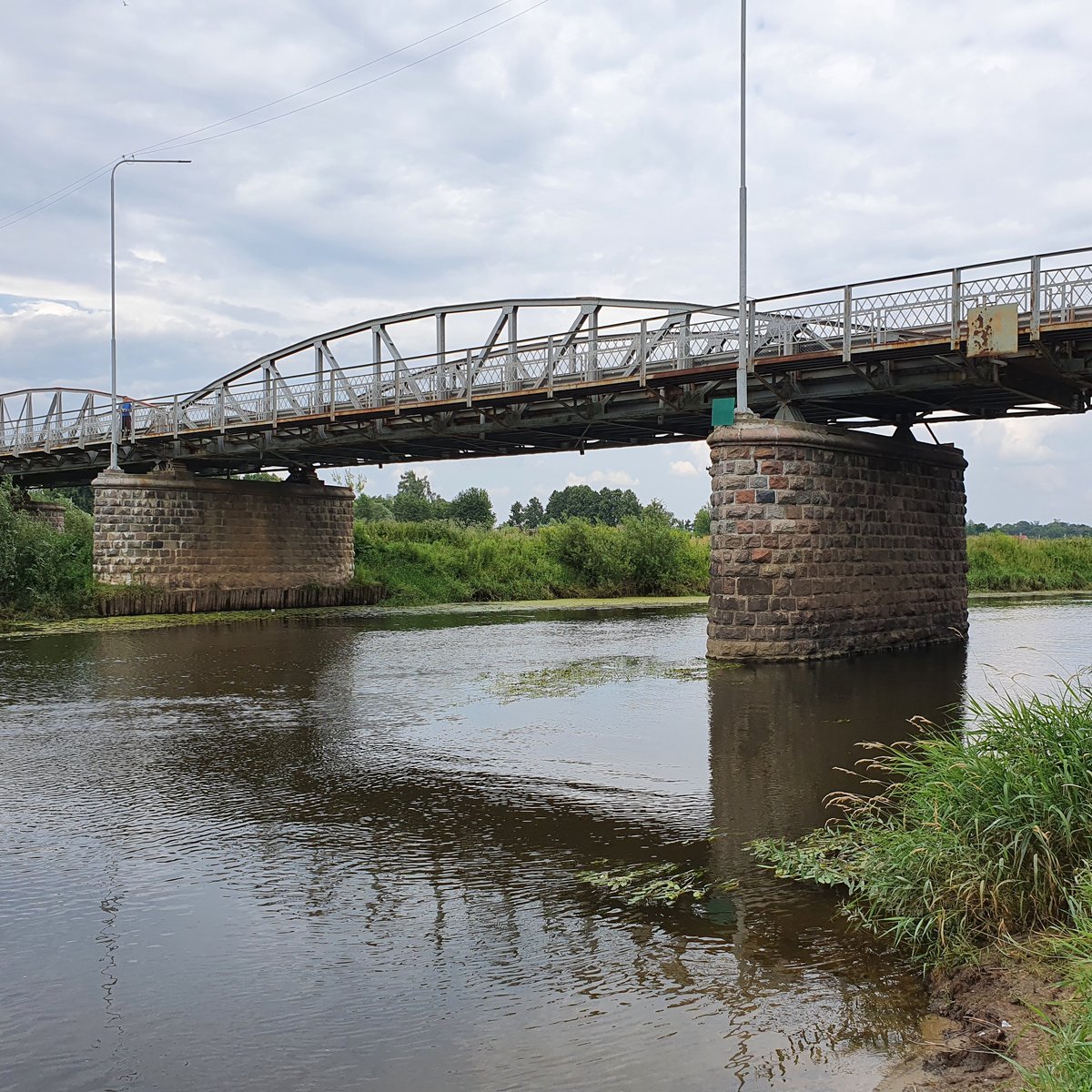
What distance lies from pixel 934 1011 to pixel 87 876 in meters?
5.48

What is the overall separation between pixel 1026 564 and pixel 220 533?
35.5m

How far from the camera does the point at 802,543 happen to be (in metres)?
20.7

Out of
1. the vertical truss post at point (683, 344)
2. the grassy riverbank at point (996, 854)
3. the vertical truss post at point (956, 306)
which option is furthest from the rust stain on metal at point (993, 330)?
the grassy riverbank at point (996, 854)

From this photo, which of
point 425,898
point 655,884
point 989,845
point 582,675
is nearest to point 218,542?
point 582,675

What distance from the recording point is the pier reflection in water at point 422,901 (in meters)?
4.94

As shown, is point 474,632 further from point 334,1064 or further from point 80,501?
point 80,501

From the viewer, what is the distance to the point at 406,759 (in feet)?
38.8

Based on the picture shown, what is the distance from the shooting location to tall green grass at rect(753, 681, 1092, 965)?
5.75m

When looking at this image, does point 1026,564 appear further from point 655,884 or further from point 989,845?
point 989,845

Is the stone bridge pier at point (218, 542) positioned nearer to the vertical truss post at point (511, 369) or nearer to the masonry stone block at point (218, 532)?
the masonry stone block at point (218, 532)

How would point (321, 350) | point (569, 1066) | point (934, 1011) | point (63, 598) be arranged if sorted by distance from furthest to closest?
1. point (321, 350)
2. point (63, 598)
3. point (934, 1011)
4. point (569, 1066)

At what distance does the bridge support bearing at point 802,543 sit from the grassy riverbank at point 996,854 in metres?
13.6

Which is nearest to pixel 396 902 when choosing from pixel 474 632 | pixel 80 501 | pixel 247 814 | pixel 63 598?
pixel 247 814

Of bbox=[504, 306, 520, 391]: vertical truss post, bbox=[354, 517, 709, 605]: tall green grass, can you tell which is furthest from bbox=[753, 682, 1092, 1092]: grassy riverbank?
bbox=[354, 517, 709, 605]: tall green grass
